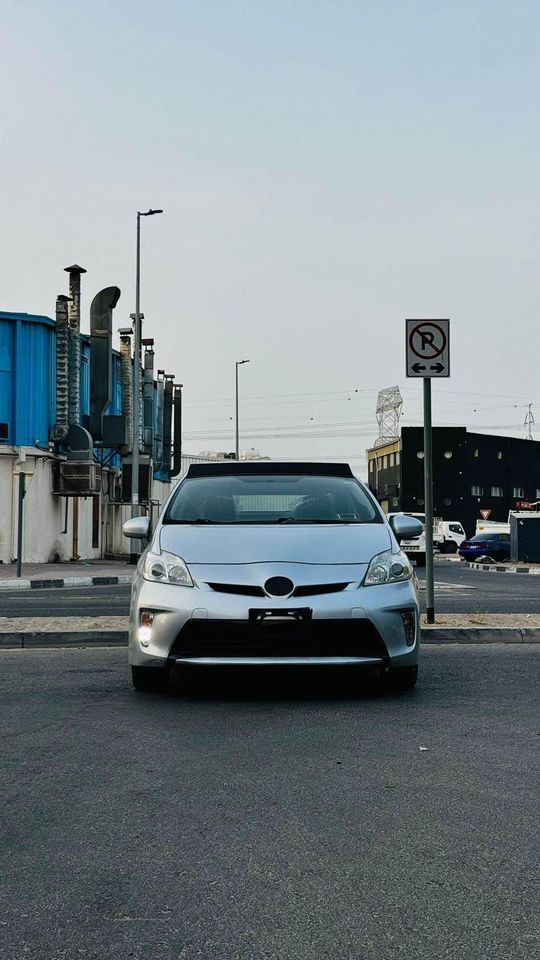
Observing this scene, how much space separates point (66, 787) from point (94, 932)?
168 cm

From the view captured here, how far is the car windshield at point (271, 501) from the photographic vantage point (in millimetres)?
7723

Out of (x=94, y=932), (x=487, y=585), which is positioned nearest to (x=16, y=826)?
(x=94, y=932)

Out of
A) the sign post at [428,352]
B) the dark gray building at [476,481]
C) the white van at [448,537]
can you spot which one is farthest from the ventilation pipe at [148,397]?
the sign post at [428,352]

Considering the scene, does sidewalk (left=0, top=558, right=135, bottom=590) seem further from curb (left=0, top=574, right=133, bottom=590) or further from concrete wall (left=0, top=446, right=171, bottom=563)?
concrete wall (left=0, top=446, right=171, bottom=563)

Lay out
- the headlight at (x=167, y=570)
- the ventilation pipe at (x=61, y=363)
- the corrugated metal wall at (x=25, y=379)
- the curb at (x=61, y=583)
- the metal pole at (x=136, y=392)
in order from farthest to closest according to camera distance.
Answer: the ventilation pipe at (x=61, y=363), the corrugated metal wall at (x=25, y=379), the metal pole at (x=136, y=392), the curb at (x=61, y=583), the headlight at (x=167, y=570)

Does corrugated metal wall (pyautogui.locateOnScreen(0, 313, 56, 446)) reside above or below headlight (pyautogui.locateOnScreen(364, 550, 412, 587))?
above

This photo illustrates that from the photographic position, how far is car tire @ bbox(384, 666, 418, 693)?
276 inches

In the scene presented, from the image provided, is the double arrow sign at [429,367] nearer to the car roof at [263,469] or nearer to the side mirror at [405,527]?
the car roof at [263,469]

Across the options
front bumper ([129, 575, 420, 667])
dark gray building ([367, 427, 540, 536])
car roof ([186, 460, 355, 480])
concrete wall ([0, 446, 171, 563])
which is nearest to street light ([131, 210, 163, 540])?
concrete wall ([0, 446, 171, 563])

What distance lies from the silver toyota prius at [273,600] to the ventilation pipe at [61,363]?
27.3 meters

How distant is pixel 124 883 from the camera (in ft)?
11.0

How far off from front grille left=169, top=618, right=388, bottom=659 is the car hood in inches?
16.6

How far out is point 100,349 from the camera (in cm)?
3669

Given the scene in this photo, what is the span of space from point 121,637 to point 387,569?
3.74m
